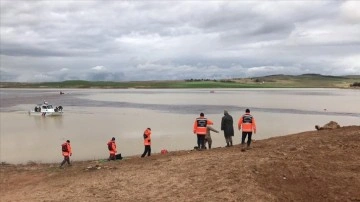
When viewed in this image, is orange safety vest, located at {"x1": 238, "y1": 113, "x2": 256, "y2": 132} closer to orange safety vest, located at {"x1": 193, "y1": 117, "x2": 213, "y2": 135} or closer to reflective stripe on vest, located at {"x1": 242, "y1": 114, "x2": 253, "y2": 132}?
reflective stripe on vest, located at {"x1": 242, "y1": 114, "x2": 253, "y2": 132}

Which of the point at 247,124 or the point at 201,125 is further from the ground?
the point at 247,124

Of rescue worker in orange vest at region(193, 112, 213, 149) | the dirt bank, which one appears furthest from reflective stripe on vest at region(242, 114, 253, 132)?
rescue worker in orange vest at region(193, 112, 213, 149)

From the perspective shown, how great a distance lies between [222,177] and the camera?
15023 mm

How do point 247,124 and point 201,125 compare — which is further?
point 201,125

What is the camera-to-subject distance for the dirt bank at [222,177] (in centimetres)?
1350

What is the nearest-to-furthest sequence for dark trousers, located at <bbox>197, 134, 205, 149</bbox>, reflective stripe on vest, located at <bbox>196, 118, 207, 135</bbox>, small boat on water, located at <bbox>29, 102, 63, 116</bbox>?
reflective stripe on vest, located at <bbox>196, 118, 207, 135</bbox>
dark trousers, located at <bbox>197, 134, 205, 149</bbox>
small boat on water, located at <bbox>29, 102, 63, 116</bbox>

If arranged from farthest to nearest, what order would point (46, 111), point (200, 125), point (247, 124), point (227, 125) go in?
point (46, 111)
point (227, 125)
point (200, 125)
point (247, 124)

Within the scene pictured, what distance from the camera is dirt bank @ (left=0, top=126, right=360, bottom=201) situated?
13.5m

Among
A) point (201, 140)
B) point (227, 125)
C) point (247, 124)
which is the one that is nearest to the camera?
point (247, 124)

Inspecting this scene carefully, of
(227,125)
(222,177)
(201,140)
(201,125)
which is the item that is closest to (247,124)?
(227,125)

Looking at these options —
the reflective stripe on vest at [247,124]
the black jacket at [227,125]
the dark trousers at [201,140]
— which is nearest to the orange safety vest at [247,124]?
the reflective stripe on vest at [247,124]

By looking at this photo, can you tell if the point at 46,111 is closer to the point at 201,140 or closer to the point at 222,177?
the point at 201,140

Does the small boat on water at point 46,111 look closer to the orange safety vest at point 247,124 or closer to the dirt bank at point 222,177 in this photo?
the dirt bank at point 222,177

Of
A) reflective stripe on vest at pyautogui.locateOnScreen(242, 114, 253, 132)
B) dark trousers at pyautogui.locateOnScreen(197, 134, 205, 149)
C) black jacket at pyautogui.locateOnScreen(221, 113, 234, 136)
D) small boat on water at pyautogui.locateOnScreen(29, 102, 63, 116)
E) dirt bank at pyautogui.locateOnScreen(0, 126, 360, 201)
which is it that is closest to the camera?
dirt bank at pyautogui.locateOnScreen(0, 126, 360, 201)
